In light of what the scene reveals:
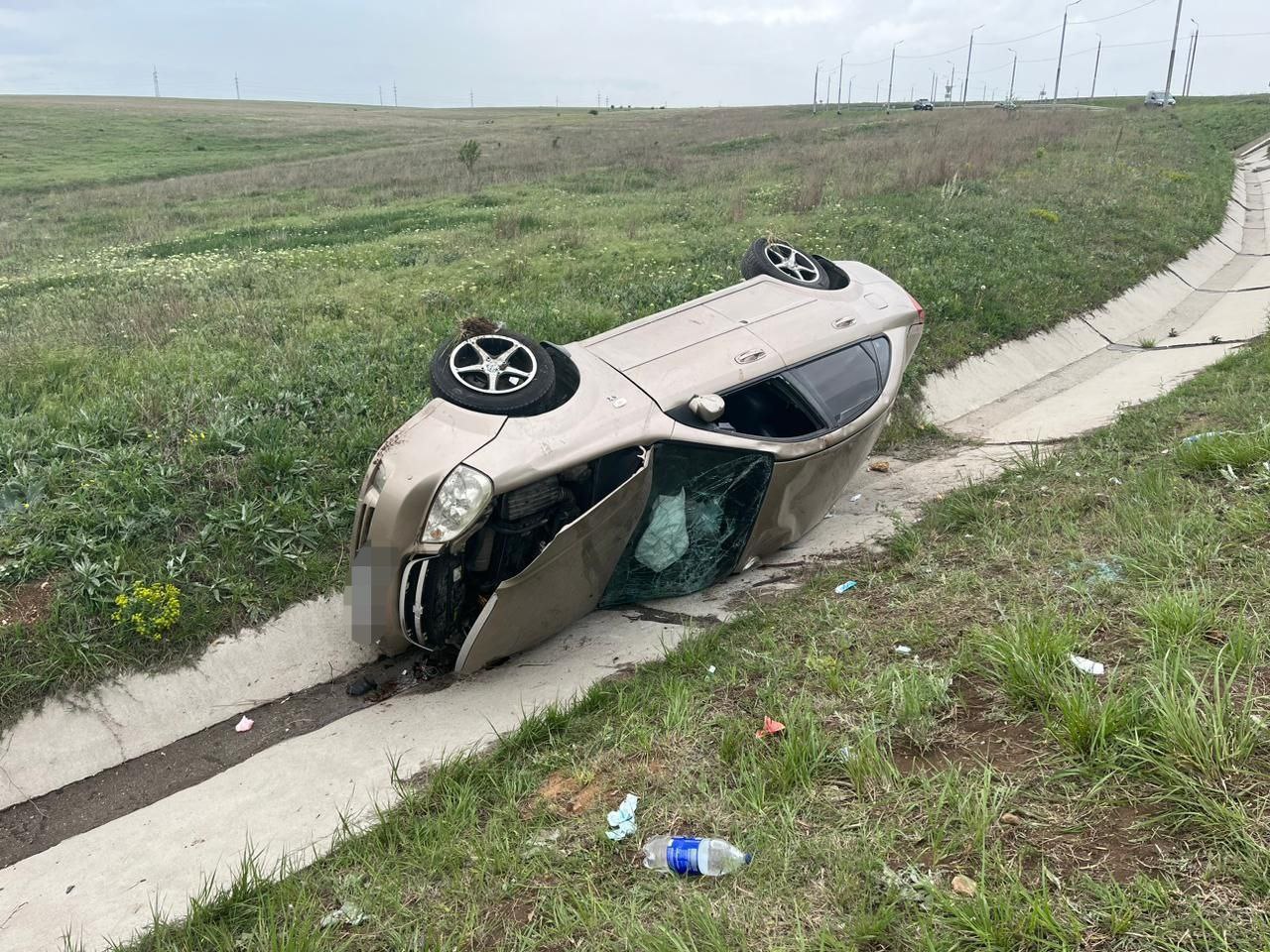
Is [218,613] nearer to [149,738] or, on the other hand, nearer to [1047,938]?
[149,738]

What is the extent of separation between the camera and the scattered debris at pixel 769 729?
3.10m

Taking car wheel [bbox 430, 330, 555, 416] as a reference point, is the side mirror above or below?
below

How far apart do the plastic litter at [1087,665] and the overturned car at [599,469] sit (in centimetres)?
200

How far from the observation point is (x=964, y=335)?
9.54m

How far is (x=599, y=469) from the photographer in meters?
4.26

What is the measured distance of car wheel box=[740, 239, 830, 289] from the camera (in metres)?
5.91

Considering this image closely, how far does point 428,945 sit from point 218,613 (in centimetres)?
335

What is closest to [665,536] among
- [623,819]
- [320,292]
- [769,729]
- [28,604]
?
[769,729]

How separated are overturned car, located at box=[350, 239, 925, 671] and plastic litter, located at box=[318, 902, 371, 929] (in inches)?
57.3

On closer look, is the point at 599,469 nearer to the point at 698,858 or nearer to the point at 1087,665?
the point at 698,858

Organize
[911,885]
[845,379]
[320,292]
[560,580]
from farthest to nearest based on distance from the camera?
[320,292], [845,379], [560,580], [911,885]

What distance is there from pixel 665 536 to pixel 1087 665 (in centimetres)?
219

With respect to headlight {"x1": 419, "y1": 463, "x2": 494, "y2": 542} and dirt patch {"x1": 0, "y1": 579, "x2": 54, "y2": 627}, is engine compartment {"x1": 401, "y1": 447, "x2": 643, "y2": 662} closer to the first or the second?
headlight {"x1": 419, "y1": 463, "x2": 494, "y2": 542}

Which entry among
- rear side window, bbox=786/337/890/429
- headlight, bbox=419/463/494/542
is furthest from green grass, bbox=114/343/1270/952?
rear side window, bbox=786/337/890/429
